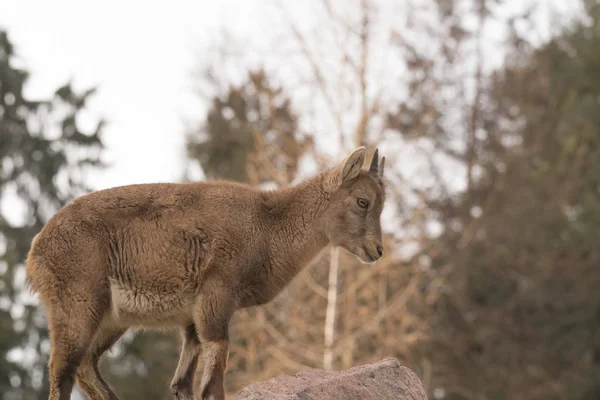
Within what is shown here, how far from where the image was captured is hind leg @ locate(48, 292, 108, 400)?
8336 mm

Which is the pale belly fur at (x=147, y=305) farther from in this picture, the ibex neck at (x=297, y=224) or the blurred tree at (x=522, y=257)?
the blurred tree at (x=522, y=257)

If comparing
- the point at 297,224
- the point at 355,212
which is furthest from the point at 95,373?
the point at 355,212

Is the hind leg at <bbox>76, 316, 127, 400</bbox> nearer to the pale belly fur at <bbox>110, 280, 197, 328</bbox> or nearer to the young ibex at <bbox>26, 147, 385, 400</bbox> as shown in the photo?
the young ibex at <bbox>26, 147, 385, 400</bbox>

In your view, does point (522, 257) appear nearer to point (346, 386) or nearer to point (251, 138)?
point (251, 138)

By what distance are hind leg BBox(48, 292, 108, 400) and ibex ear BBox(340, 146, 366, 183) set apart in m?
2.92

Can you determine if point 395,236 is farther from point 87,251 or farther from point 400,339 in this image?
point 87,251

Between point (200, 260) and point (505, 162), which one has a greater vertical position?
point (505, 162)

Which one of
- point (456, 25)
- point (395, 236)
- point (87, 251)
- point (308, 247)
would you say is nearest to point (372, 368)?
point (308, 247)

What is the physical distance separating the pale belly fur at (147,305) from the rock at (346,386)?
943 millimetres

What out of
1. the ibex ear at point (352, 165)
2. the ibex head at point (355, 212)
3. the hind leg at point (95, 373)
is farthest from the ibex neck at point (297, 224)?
the hind leg at point (95, 373)

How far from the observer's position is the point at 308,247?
984 cm

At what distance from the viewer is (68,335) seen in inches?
329

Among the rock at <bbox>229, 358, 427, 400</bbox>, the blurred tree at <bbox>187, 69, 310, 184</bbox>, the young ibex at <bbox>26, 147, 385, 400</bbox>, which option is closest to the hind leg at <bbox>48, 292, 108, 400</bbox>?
the young ibex at <bbox>26, 147, 385, 400</bbox>

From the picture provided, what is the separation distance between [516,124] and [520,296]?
6072mm
